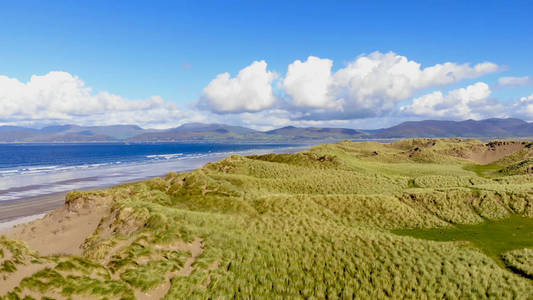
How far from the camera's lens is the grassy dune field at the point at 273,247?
1778 cm

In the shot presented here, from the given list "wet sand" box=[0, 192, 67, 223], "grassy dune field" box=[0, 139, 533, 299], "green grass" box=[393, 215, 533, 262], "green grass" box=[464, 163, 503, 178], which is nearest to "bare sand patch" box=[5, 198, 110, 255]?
"grassy dune field" box=[0, 139, 533, 299]

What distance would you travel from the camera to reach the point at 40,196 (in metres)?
65.2

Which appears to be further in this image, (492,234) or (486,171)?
(486,171)

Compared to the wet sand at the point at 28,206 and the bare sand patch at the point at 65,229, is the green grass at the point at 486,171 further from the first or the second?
the wet sand at the point at 28,206

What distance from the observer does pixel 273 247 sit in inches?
988

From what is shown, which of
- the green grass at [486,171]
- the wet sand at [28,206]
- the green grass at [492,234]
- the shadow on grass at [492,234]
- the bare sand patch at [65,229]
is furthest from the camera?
the green grass at [486,171]

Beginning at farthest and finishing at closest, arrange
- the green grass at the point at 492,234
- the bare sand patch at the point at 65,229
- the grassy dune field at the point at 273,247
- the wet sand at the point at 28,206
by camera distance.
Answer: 1. the wet sand at the point at 28,206
2. the bare sand patch at the point at 65,229
3. the green grass at the point at 492,234
4. the grassy dune field at the point at 273,247

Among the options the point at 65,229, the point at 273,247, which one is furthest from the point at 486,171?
the point at 65,229

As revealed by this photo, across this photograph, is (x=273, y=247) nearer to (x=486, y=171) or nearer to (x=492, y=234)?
(x=492, y=234)

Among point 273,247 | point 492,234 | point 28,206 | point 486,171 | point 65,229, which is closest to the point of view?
point 273,247

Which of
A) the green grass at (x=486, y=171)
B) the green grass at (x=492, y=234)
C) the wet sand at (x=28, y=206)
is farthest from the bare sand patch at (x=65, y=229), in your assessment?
the green grass at (x=486, y=171)

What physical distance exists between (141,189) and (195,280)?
28.8 metres

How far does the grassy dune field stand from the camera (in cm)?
1778

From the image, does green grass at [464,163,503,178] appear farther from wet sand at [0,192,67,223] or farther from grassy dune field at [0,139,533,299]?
wet sand at [0,192,67,223]
